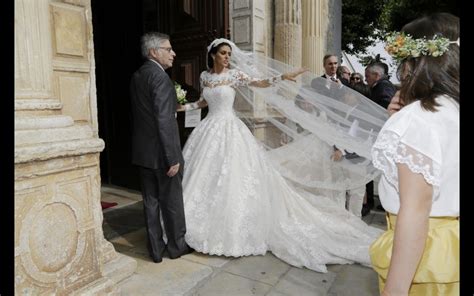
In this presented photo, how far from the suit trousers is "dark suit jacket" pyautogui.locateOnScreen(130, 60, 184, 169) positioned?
0.17 m

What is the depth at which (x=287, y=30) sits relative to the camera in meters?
5.86

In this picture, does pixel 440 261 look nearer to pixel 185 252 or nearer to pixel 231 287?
pixel 231 287

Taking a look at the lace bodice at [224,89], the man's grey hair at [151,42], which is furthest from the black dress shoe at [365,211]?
the man's grey hair at [151,42]

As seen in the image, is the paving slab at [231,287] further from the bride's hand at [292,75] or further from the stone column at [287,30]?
the stone column at [287,30]

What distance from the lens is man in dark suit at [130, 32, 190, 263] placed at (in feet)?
10.3

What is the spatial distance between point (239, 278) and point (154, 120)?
156 cm

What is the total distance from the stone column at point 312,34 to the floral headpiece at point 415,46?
17.5 feet

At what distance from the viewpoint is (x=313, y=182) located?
4066 mm

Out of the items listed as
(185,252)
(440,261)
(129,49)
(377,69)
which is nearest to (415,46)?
(440,261)

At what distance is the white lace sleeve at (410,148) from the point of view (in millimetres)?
1248

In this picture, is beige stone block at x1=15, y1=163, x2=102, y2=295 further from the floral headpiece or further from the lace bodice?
the floral headpiece

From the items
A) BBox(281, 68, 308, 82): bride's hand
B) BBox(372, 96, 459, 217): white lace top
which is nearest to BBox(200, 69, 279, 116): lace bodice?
BBox(281, 68, 308, 82): bride's hand
